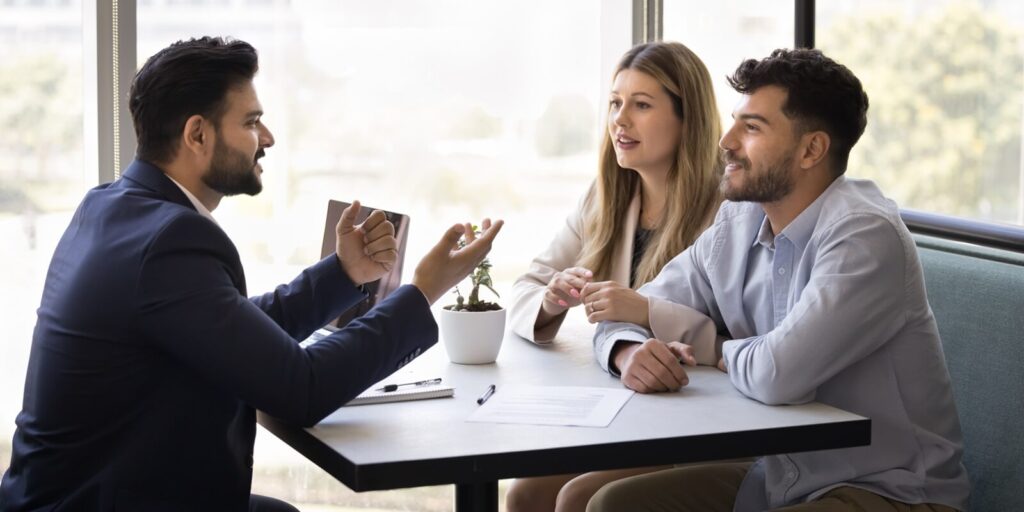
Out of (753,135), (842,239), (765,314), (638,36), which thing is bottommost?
(765,314)

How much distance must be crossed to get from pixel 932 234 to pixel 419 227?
1771 millimetres

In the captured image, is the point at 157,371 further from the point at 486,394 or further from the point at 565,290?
the point at 565,290

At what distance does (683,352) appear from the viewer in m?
2.17

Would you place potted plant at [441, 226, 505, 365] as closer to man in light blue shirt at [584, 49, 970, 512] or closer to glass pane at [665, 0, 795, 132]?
man in light blue shirt at [584, 49, 970, 512]

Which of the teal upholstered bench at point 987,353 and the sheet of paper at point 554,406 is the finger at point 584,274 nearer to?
the sheet of paper at point 554,406

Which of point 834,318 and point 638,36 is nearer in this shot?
point 834,318

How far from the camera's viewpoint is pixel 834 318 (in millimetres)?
1954

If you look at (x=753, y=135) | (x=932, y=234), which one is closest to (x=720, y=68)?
(x=932, y=234)

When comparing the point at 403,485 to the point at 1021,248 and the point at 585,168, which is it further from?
the point at 585,168

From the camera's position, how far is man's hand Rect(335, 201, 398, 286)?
222cm

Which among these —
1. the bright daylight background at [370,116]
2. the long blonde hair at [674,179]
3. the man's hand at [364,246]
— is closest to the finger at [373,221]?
the man's hand at [364,246]

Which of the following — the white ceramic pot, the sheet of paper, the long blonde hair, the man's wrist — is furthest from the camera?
the long blonde hair

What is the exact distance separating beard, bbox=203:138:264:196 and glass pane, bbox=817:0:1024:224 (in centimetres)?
507

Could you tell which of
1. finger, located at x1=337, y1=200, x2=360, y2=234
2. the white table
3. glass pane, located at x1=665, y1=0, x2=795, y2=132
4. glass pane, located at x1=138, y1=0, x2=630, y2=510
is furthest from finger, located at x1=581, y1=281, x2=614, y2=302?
glass pane, located at x1=665, y1=0, x2=795, y2=132
